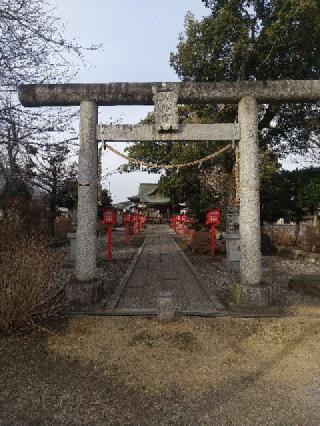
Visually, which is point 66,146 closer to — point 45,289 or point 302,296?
point 45,289

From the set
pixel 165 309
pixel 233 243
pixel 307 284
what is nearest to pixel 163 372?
pixel 165 309

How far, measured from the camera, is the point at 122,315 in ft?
20.2

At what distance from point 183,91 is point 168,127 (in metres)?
0.68

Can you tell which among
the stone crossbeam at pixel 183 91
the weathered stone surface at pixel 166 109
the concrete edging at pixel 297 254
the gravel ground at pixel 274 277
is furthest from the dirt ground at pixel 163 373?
the concrete edging at pixel 297 254

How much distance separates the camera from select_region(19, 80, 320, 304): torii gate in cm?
663

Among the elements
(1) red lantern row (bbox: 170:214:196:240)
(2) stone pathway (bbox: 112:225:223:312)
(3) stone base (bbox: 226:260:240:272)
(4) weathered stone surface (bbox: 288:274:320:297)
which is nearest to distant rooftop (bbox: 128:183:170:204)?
(1) red lantern row (bbox: 170:214:196:240)

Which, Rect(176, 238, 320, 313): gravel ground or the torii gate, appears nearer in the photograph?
the torii gate

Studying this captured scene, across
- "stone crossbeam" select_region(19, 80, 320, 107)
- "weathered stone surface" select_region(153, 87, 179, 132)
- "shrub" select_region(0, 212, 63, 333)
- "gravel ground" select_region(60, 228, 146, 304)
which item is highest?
"stone crossbeam" select_region(19, 80, 320, 107)

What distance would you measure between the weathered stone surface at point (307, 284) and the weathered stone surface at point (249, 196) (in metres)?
1.76

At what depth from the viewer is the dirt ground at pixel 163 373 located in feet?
11.0

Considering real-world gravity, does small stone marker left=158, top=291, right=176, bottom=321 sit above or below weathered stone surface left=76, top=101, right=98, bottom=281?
below

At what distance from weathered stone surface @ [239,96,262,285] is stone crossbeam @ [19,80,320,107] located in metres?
0.25

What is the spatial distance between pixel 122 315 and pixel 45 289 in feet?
4.44

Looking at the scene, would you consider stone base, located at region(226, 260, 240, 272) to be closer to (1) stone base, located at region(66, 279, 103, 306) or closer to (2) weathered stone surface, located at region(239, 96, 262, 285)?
(2) weathered stone surface, located at region(239, 96, 262, 285)
